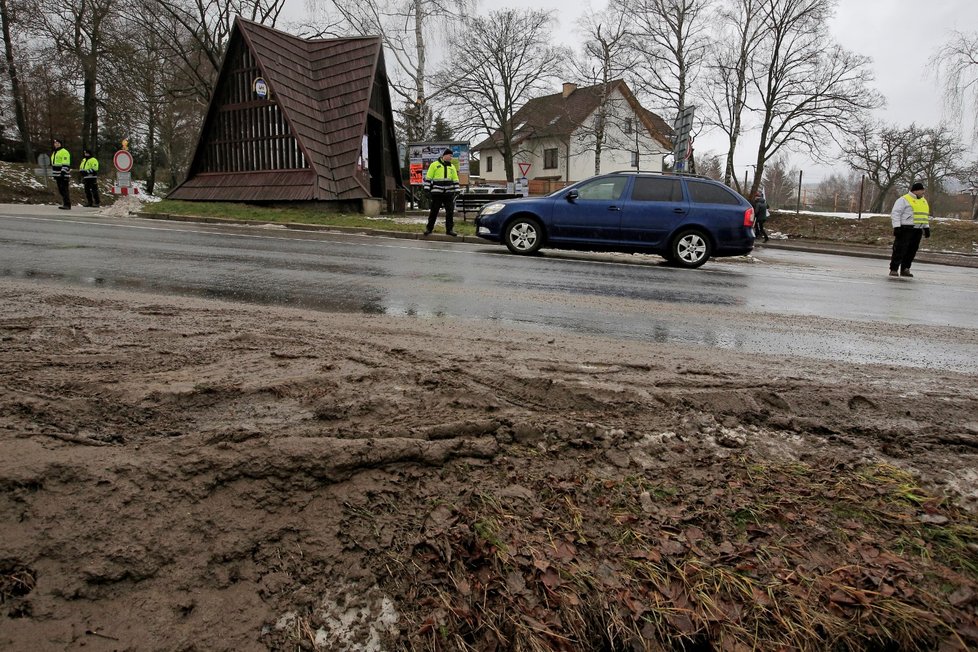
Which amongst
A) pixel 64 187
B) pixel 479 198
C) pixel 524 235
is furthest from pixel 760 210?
pixel 64 187

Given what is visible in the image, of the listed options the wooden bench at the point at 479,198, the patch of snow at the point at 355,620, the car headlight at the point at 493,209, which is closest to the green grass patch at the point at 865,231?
the wooden bench at the point at 479,198

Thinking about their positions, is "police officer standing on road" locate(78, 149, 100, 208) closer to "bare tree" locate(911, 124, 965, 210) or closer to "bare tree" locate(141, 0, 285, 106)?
"bare tree" locate(141, 0, 285, 106)

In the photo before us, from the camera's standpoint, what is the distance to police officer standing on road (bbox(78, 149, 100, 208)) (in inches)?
778

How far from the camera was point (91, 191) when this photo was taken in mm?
20672

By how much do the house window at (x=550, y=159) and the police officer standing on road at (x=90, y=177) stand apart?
126 feet

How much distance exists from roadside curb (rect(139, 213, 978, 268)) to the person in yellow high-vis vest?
6478 mm

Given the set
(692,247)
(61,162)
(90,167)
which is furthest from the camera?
(90,167)

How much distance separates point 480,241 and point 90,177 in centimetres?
1434

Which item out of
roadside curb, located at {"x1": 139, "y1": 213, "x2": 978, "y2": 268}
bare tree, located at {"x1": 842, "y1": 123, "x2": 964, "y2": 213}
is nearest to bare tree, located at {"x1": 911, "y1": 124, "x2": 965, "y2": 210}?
bare tree, located at {"x1": 842, "y1": 123, "x2": 964, "y2": 213}

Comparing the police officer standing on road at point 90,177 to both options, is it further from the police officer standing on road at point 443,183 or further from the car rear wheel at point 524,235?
the car rear wheel at point 524,235

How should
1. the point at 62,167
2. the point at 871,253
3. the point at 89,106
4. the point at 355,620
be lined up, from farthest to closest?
1. the point at 89,106
2. the point at 871,253
3. the point at 62,167
4. the point at 355,620

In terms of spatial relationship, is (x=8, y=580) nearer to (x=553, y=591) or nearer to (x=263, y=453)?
(x=263, y=453)

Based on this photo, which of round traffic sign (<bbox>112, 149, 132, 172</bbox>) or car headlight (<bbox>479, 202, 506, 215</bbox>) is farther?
round traffic sign (<bbox>112, 149, 132, 172</bbox>)

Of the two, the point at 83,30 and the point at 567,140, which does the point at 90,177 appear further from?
the point at 567,140
